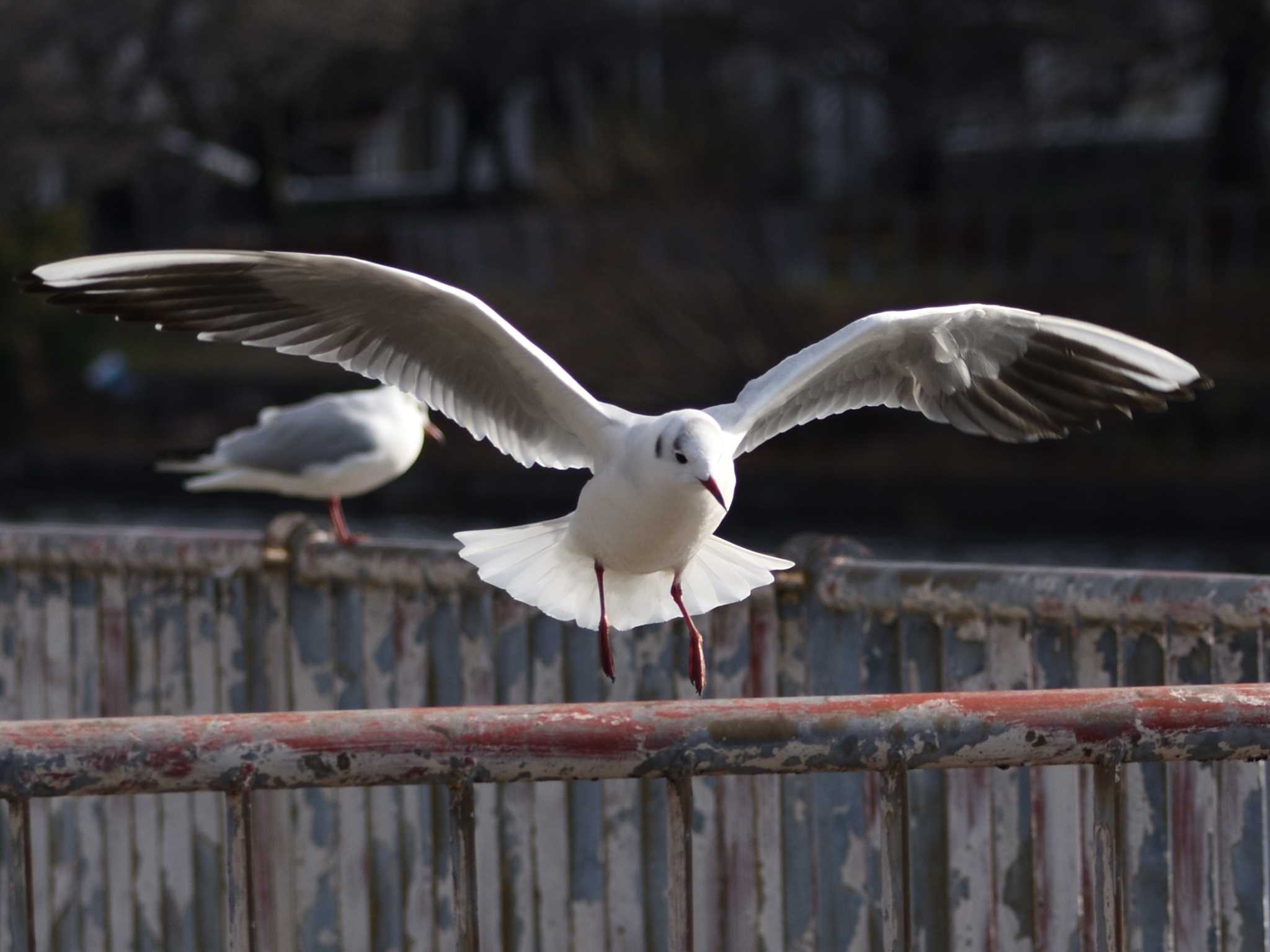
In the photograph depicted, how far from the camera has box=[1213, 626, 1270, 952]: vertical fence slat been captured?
9.84ft

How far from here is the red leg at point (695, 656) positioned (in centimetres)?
367

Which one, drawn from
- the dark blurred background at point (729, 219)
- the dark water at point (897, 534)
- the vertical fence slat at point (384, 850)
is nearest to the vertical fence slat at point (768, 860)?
the vertical fence slat at point (384, 850)

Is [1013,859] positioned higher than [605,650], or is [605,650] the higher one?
[605,650]

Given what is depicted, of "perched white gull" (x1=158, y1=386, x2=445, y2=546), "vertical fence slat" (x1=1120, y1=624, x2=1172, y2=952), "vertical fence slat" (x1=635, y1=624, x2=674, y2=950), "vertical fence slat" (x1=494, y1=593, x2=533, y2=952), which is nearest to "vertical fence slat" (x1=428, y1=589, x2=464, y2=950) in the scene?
"vertical fence slat" (x1=494, y1=593, x2=533, y2=952)

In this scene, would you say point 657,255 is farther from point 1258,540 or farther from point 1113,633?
A: point 1113,633

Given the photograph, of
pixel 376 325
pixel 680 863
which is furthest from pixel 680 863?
pixel 376 325

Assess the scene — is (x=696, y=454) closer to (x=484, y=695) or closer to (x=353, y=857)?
(x=484, y=695)

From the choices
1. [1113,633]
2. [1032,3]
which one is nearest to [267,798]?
[1113,633]

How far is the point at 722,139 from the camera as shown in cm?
1978

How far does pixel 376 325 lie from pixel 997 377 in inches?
60.5

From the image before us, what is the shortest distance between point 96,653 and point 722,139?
16.2 meters

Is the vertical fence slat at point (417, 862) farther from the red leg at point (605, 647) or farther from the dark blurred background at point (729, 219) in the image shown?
the dark blurred background at point (729, 219)

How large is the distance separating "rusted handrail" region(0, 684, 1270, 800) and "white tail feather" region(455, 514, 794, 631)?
152cm

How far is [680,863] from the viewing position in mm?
2135
